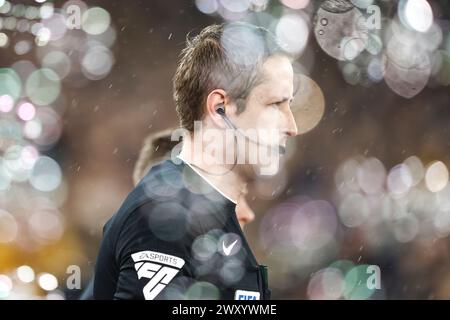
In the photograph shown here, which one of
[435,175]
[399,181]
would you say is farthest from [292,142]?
[435,175]

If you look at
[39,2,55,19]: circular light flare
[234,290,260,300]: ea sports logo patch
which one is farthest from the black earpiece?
[39,2,55,19]: circular light flare

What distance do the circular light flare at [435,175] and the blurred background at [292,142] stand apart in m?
0.01

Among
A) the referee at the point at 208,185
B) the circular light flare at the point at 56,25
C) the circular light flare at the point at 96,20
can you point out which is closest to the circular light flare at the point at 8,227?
the circular light flare at the point at 56,25

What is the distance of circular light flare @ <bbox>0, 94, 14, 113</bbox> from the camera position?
10.5 feet

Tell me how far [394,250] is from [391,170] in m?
0.49

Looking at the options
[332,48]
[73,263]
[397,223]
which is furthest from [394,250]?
[73,263]

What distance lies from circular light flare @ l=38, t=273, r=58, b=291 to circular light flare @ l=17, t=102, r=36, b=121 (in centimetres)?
83

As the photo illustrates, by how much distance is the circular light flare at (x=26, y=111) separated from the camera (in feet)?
10.7

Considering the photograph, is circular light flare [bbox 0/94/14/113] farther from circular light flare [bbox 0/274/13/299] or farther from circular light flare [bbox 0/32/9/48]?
circular light flare [bbox 0/274/13/299]

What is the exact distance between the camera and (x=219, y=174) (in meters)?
1.15

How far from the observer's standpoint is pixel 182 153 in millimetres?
1162

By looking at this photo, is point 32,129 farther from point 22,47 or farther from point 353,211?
point 353,211

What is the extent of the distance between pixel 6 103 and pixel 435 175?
254 centimetres

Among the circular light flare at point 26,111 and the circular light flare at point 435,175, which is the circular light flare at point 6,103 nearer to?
the circular light flare at point 26,111
